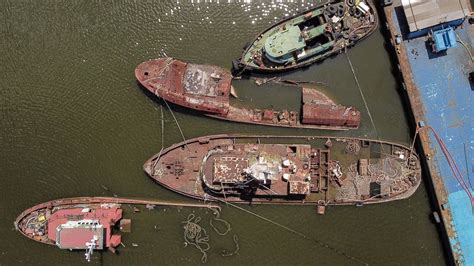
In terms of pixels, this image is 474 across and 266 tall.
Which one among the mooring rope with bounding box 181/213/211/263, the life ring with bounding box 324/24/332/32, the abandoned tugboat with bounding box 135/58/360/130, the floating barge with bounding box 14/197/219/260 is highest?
the life ring with bounding box 324/24/332/32

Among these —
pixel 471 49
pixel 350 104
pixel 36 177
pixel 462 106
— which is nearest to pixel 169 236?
pixel 36 177

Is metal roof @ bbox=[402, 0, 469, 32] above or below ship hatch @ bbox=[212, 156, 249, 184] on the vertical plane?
above

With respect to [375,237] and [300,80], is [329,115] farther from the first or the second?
[375,237]

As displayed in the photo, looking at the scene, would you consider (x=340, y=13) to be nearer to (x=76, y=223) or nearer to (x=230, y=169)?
(x=230, y=169)

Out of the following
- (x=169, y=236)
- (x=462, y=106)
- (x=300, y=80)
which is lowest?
(x=169, y=236)

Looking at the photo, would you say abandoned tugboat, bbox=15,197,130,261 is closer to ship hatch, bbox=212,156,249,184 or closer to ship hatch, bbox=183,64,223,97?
ship hatch, bbox=212,156,249,184

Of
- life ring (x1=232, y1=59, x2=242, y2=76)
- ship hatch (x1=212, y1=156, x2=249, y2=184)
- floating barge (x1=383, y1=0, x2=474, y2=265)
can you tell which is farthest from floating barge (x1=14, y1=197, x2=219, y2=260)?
floating barge (x1=383, y1=0, x2=474, y2=265)

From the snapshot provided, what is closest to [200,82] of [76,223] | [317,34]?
[317,34]
